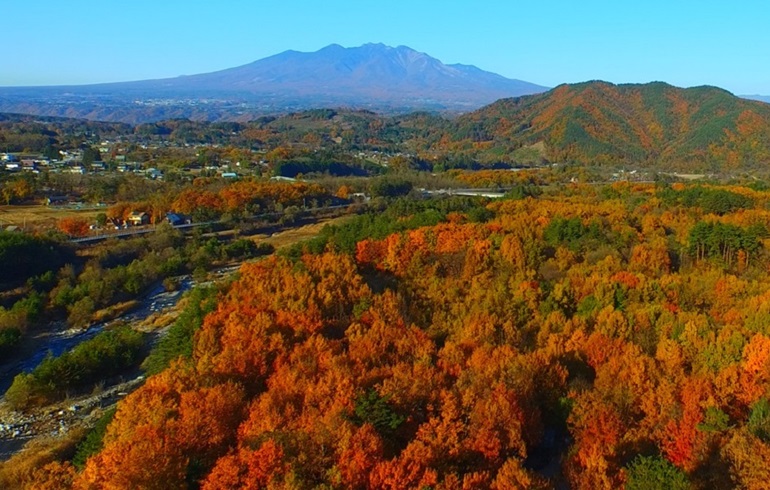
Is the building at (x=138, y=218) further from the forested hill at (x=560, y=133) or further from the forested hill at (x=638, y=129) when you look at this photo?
the forested hill at (x=638, y=129)

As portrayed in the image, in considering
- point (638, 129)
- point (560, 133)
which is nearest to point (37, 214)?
point (560, 133)

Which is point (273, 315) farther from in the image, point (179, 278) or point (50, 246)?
point (50, 246)

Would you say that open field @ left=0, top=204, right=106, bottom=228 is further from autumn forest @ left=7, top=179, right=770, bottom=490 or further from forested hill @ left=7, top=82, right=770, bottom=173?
forested hill @ left=7, top=82, right=770, bottom=173

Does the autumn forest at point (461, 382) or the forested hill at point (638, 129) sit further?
the forested hill at point (638, 129)

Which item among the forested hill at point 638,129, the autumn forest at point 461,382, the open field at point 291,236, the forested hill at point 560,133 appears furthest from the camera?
the forested hill at point 560,133

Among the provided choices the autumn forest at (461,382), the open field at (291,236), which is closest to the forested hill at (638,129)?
the open field at (291,236)

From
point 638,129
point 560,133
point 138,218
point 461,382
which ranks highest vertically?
point 638,129

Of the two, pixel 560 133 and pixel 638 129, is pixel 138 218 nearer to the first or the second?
pixel 560 133
